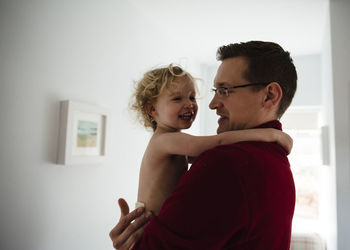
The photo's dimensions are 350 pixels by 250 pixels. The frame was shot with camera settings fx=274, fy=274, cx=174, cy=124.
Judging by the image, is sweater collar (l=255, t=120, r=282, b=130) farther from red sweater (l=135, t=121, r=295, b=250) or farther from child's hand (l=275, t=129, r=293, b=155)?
red sweater (l=135, t=121, r=295, b=250)

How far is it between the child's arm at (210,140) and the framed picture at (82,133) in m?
0.71

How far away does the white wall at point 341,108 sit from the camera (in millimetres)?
2344

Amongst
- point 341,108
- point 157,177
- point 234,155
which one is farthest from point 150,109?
point 341,108

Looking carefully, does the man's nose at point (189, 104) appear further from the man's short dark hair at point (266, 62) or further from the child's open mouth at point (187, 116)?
the man's short dark hair at point (266, 62)

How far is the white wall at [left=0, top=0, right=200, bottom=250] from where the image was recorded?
1.36 meters

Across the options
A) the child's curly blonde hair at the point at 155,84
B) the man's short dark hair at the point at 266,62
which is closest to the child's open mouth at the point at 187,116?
the child's curly blonde hair at the point at 155,84

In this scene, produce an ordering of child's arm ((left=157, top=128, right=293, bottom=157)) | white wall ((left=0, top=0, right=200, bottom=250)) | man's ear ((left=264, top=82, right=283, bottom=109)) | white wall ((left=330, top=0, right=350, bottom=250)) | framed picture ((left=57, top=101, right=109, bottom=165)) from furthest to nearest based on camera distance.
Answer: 1. white wall ((left=330, top=0, right=350, bottom=250))
2. framed picture ((left=57, top=101, right=109, bottom=165))
3. white wall ((left=0, top=0, right=200, bottom=250))
4. man's ear ((left=264, top=82, right=283, bottom=109))
5. child's arm ((left=157, top=128, right=293, bottom=157))

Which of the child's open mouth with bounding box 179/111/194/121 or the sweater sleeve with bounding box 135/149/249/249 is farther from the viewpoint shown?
the child's open mouth with bounding box 179/111/194/121

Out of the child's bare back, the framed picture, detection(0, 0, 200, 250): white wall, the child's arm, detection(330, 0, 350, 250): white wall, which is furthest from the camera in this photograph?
detection(330, 0, 350, 250): white wall

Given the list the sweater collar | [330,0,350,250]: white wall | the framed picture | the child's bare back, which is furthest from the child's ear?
[330,0,350,250]: white wall

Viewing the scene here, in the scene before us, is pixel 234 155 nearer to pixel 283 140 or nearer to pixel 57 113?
pixel 283 140

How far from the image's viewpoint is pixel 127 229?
3.19 feet

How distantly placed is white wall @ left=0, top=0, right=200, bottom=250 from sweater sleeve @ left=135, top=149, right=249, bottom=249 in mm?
1034

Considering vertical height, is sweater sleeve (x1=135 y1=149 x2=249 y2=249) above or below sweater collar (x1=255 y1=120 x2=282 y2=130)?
below
